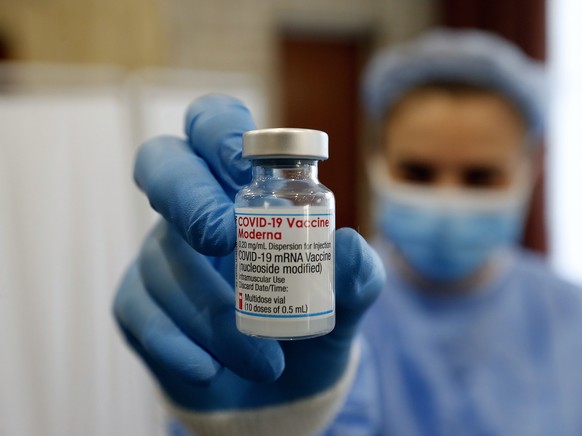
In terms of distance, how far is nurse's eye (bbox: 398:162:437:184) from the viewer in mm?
1225

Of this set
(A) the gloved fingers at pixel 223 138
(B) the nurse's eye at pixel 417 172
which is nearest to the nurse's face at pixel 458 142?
(B) the nurse's eye at pixel 417 172

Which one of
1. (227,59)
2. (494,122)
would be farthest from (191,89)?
(227,59)

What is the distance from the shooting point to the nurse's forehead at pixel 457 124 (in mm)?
1178

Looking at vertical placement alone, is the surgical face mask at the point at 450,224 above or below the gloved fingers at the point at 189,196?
below

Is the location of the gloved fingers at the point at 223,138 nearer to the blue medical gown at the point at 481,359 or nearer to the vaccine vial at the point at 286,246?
the vaccine vial at the point at 286,246

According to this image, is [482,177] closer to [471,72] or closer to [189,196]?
[471,72]

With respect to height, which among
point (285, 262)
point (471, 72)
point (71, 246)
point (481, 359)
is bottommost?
point (481, 359)

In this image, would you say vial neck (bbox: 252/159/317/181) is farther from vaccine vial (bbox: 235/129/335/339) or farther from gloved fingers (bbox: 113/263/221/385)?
gloved fingers (bbox: 113/263/221/385)

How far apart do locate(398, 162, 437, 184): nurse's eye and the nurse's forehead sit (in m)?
0.03

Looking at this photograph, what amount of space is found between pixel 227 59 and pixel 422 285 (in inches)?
70.0

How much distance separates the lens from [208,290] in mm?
590

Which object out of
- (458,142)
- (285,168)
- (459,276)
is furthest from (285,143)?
(459,276)

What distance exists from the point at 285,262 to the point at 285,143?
0.10 meters

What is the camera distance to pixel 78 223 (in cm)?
117
